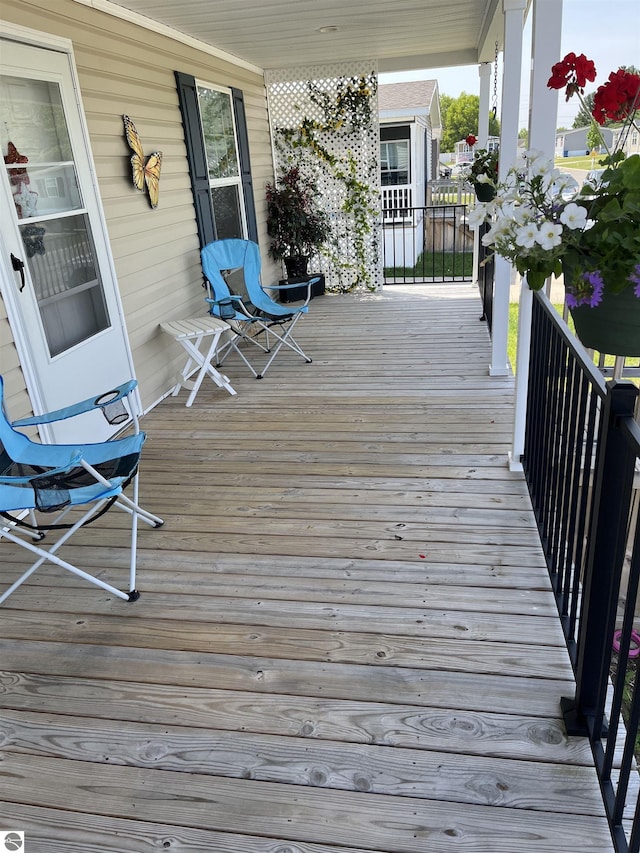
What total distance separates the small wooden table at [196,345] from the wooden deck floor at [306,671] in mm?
1118

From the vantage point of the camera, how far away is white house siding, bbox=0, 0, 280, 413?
376cm

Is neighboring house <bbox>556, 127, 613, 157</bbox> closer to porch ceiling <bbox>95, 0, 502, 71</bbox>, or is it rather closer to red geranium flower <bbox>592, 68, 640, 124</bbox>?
red geranium flower <bbox>592, 68, 640, 124</bbox>

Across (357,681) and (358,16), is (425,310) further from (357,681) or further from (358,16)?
(357,681)

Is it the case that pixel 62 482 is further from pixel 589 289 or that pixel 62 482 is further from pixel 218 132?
pixel 218 132

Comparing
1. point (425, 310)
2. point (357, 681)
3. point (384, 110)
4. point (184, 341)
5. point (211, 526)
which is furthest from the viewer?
point (384, 110)

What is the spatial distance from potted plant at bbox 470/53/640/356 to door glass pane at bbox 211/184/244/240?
4599 millimetres

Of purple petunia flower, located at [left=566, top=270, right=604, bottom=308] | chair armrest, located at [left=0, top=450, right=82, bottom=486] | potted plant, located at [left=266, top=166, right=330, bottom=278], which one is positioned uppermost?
purple petunia flower, located at [left=566, top=270, right=604, bottom=308]

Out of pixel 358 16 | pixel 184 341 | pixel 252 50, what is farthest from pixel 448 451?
pixel 252 50

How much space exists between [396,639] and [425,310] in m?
5.13

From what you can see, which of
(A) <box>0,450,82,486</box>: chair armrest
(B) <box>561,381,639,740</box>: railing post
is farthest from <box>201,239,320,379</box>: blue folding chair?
(B) <box>561,381,639,740</box>: railing post

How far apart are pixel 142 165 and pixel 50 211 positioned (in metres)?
1.11

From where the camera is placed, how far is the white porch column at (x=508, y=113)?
3.85 meters

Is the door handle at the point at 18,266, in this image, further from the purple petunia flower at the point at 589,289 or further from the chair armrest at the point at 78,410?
the purple petunia flower at the point at 589,289

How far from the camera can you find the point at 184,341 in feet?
15.0
